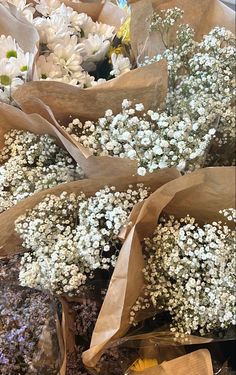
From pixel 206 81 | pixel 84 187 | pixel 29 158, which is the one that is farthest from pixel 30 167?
pixel 206 81

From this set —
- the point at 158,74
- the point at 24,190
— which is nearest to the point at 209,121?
the point at 158,74

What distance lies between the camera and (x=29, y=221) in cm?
100

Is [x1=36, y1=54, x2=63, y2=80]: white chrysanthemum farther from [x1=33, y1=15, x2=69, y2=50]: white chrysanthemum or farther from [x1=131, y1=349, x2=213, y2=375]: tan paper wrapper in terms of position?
[x1=131, y1=349, x2=213, y2=375]: tan paper wrapper

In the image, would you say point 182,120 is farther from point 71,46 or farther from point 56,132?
point 71,46

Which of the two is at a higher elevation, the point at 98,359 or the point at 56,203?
the point at 56,203

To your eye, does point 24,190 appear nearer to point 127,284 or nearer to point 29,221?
point 29,221

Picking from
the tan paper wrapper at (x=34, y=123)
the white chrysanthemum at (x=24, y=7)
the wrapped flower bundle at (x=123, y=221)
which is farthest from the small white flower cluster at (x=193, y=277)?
the white chrysanthemum at (x=24, y=7)

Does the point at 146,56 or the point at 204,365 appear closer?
the point at 204,365

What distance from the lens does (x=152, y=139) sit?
3.29 ft

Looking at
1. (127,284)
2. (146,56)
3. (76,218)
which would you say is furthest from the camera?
(146,56)

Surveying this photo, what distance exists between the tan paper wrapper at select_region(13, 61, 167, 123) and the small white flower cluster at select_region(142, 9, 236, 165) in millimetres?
45

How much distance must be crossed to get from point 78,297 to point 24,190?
22cm

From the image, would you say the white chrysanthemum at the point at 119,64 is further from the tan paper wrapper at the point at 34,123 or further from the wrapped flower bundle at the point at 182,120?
the tan paper wrapper at the point at 34,123

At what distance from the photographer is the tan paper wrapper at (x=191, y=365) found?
979mm
